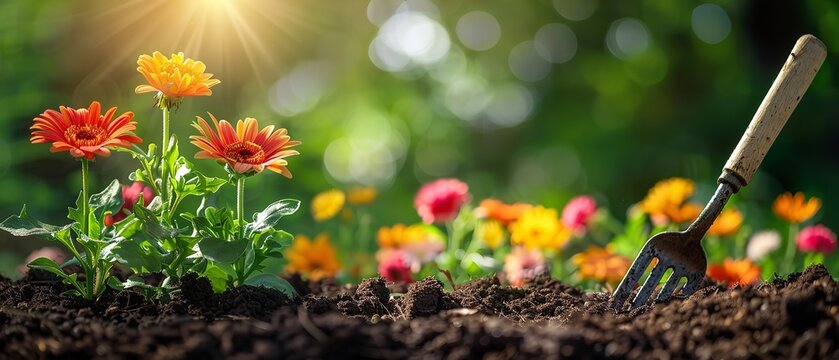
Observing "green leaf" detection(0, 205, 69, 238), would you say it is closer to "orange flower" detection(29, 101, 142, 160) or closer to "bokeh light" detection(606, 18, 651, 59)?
"orange flower" detection(29, 101, 142, 160)

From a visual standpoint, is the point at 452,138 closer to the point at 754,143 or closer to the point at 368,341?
the point at 754,143

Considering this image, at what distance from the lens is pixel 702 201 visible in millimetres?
4520

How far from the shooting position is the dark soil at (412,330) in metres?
1.39

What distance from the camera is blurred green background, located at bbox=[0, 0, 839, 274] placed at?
186 inches

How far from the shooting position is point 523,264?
279 centimetres

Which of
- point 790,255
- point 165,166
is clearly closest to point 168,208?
point 165,166

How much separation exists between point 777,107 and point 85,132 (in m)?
1.73

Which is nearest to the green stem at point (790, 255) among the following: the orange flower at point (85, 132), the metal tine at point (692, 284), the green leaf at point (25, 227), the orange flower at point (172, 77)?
the metal tine at point (692, 284)

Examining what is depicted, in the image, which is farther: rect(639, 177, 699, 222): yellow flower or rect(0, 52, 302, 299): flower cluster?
rect(639, 177, 699, 222): yellow flower

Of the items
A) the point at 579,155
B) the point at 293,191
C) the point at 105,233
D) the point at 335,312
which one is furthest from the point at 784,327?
the point at 579,155

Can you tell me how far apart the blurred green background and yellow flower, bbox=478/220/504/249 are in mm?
1473

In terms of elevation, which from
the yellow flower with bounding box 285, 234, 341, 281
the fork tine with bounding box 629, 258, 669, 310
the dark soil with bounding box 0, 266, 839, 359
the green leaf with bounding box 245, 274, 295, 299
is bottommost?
the dark soil with bounding box 0, 266, 839, 359

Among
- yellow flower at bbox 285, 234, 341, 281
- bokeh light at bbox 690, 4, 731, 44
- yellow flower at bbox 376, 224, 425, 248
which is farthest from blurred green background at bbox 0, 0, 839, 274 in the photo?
yellow flower at bbox 376, 224, 425, 248

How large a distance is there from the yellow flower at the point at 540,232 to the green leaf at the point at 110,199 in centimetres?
140
